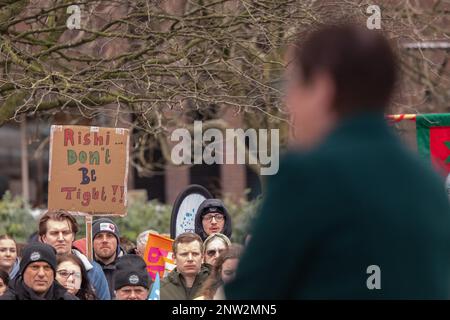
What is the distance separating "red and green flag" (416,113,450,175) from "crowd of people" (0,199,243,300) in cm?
262

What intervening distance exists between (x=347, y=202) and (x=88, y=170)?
6.33 meters

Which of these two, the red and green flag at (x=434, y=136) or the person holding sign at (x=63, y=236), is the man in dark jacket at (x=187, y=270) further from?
the red and green flag at (x=434, y=136)

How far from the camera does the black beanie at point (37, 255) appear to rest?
664cm

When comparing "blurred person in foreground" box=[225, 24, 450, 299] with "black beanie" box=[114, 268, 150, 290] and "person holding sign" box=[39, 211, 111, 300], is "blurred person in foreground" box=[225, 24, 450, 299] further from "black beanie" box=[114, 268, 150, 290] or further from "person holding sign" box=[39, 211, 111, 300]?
"person holding sign" box=[39, 211, 111, 300]

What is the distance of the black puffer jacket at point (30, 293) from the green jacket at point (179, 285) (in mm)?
595

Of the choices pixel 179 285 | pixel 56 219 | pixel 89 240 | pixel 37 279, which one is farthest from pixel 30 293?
pixel 89 240

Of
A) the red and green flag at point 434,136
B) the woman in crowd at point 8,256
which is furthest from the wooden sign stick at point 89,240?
the red and green flag at point 434,136

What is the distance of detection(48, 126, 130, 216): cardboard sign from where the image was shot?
8.46m

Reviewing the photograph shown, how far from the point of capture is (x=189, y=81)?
9.43 metres

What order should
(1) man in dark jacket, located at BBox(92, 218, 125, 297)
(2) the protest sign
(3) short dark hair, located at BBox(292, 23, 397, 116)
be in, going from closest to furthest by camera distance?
1. (3) short dark hair, located at BBox(292, 23, 397, 116)
2. (1) man in dark jacket, located at BBox(92, 218, 125, 297)
3. (2) the protest sign

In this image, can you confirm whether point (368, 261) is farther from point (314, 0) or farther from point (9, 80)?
point (314, 0)

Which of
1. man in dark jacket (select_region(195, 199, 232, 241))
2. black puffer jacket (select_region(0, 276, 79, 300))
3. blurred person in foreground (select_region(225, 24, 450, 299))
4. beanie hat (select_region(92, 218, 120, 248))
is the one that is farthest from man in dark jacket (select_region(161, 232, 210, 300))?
blurred person in foreground (select_region(225, 24, 450, 299))

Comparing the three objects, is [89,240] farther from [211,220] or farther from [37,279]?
[37,279]
